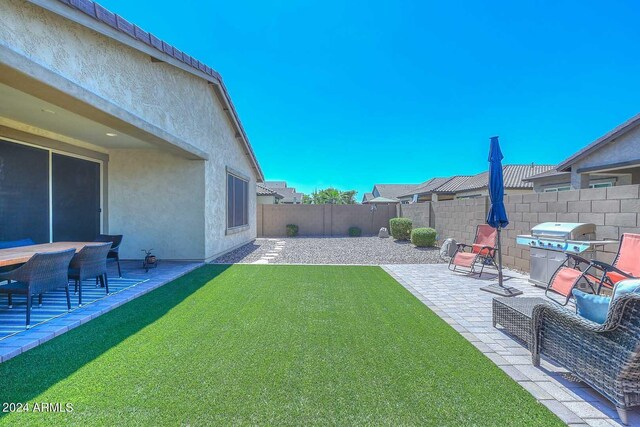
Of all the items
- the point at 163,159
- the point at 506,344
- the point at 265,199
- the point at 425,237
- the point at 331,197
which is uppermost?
the point at 331,197

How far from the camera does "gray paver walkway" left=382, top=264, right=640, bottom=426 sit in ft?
7.39

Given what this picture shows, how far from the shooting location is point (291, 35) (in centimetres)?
1229

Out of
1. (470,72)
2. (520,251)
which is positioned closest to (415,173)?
(470,72)

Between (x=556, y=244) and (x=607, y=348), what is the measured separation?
368cm

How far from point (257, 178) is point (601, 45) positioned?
15.2m

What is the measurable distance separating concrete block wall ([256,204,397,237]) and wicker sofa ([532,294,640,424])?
14849mm

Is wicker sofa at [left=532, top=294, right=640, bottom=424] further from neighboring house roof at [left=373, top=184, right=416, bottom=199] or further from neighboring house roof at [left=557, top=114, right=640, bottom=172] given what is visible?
neighboring house roof at [left=373, top=184, right=416, bottom=199]

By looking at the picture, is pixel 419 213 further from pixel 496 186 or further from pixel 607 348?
pixel 607 348

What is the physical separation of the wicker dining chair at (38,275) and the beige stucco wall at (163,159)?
2.27m

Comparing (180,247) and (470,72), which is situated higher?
(470,72)

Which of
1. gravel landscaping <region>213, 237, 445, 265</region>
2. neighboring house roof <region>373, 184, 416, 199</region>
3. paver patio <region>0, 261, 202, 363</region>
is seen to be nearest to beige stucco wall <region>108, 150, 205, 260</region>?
gravel landscaping <region>213, 237, 445, 265</region>

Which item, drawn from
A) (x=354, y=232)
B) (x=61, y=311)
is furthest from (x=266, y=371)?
(x=354, y=232)

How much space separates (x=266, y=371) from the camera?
2.76 metres

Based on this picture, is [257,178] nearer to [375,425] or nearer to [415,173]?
[375,425]
